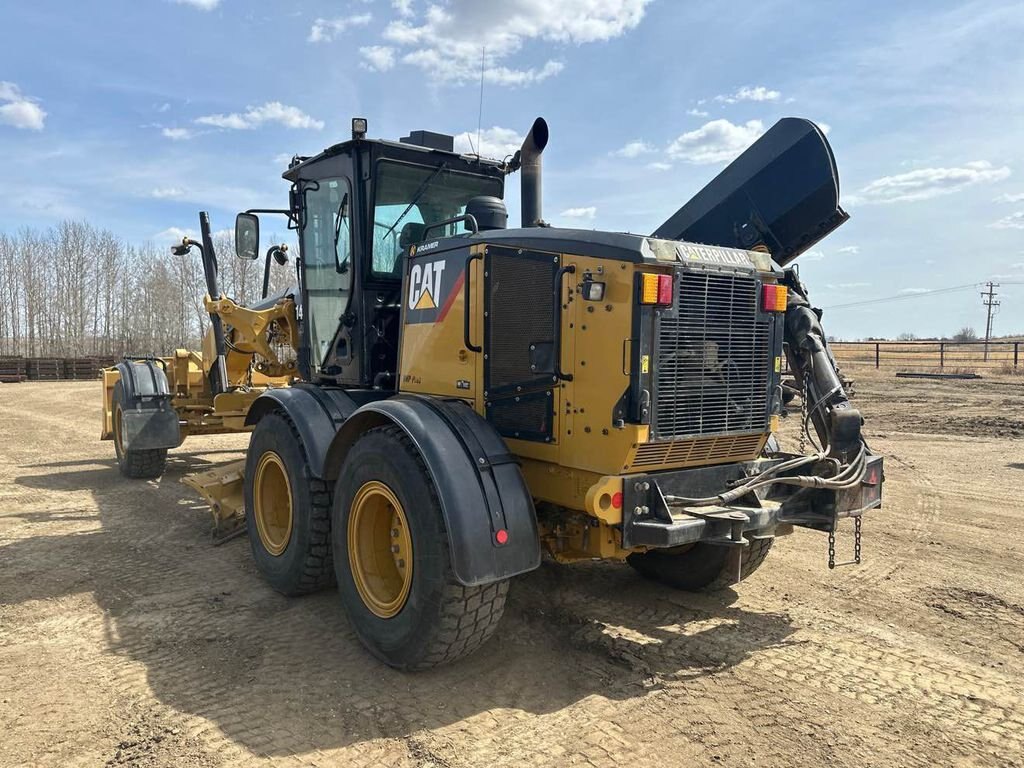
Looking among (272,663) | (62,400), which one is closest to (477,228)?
(272,663)

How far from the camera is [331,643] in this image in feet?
13.5

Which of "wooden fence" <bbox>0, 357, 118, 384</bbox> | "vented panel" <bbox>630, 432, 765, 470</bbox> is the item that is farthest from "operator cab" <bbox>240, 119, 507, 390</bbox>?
"wooden fence" <bbox>0, 357, 118, 384</bbox>

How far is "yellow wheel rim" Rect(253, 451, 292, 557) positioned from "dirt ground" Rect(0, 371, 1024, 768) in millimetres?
399

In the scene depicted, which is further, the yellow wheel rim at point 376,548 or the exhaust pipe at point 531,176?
the exhaust pipe at point 531,176

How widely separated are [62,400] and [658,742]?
21903 mm

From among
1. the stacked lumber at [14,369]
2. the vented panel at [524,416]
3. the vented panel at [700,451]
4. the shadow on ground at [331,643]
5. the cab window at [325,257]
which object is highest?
the cab window at [325,257]

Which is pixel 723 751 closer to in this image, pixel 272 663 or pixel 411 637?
pixel 411 637

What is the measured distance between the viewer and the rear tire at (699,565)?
457cm

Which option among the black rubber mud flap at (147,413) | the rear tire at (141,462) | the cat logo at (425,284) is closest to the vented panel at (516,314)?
the cat logo at (425,284)

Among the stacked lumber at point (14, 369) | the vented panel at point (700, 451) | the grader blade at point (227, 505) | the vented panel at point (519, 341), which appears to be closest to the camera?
the vented panel at point (700, 451)

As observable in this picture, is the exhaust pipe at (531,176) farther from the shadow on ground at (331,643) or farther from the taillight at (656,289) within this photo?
the shadow on ground at (331,643)

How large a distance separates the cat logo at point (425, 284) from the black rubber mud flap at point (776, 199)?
6.42 feet

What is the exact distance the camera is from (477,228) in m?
4.46

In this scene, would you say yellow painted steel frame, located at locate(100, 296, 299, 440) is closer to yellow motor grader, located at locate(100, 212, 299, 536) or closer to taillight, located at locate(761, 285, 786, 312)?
yellow motor grader, located at locate(100, 212, 299, 536)
